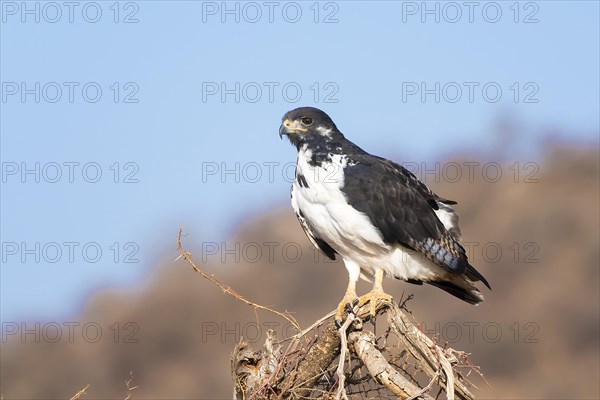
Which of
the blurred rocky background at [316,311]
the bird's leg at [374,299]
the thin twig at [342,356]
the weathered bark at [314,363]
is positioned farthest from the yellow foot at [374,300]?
the blurred rocky background at [316,311]

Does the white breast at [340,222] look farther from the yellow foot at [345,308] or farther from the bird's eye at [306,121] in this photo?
the yellow foot at [345,308]

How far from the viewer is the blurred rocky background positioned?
22.2 meters

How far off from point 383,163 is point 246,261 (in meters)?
17.6

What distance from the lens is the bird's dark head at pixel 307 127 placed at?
7.44m

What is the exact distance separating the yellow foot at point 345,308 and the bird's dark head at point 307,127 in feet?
3.83

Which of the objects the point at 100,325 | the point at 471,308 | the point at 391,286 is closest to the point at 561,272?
the point at 471,308

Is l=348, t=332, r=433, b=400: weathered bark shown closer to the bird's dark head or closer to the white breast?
the white breast

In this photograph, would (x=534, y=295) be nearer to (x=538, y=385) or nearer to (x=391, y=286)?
(x=538, y=385)

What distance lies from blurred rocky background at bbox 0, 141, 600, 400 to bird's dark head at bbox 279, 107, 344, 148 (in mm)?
12148

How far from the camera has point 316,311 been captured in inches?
891

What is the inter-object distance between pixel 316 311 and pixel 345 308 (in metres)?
16.2

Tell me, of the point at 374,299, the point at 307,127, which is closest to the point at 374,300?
the point at 374,299

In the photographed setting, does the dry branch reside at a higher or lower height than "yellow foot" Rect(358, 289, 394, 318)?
lower

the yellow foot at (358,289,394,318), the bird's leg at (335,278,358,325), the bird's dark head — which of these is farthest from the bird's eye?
the yellow foot at (358,289,394,318)
